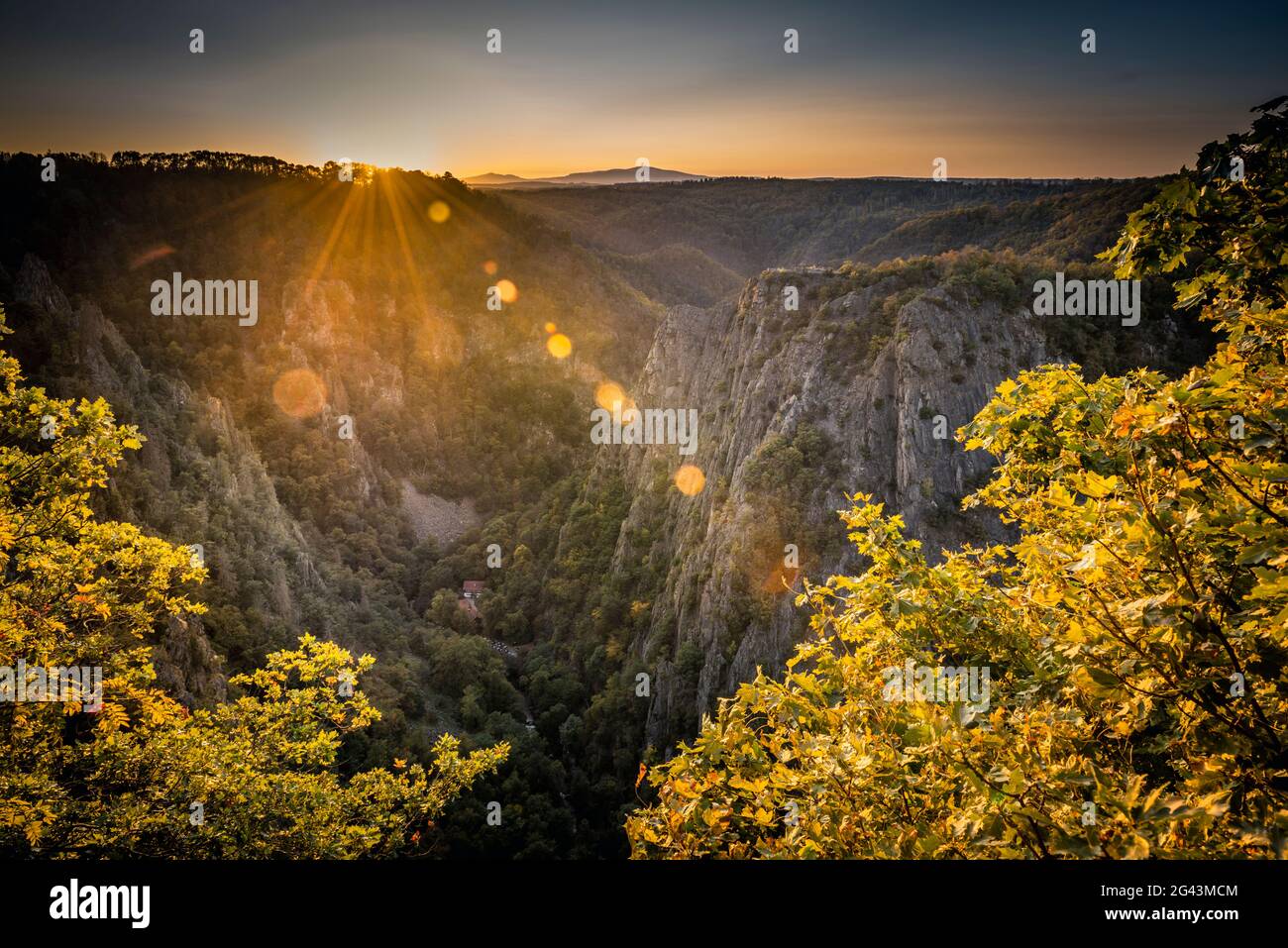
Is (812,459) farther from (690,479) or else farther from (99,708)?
(99,708)

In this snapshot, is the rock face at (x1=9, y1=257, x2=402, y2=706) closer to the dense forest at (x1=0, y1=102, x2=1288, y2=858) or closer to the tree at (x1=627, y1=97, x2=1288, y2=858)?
the dense forest at (x1=0, y1=102, x2=1288, y2=858)

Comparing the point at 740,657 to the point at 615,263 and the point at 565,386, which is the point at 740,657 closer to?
the point at 565,386

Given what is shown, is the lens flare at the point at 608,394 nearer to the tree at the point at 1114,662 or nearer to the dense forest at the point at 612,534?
the dense forest at the point at 612,534

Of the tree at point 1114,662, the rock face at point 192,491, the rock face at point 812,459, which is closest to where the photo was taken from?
the tree at point 1114,662

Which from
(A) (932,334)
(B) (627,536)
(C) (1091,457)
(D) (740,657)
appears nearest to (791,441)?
(A) (932,334)

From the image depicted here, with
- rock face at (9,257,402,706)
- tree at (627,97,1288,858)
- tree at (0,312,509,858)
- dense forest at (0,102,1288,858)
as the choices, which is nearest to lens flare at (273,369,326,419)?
dense forest at (0,102,1288,858)

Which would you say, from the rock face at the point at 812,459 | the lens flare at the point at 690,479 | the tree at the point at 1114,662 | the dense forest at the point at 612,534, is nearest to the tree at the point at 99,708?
the dense forest at the point at 612,534
